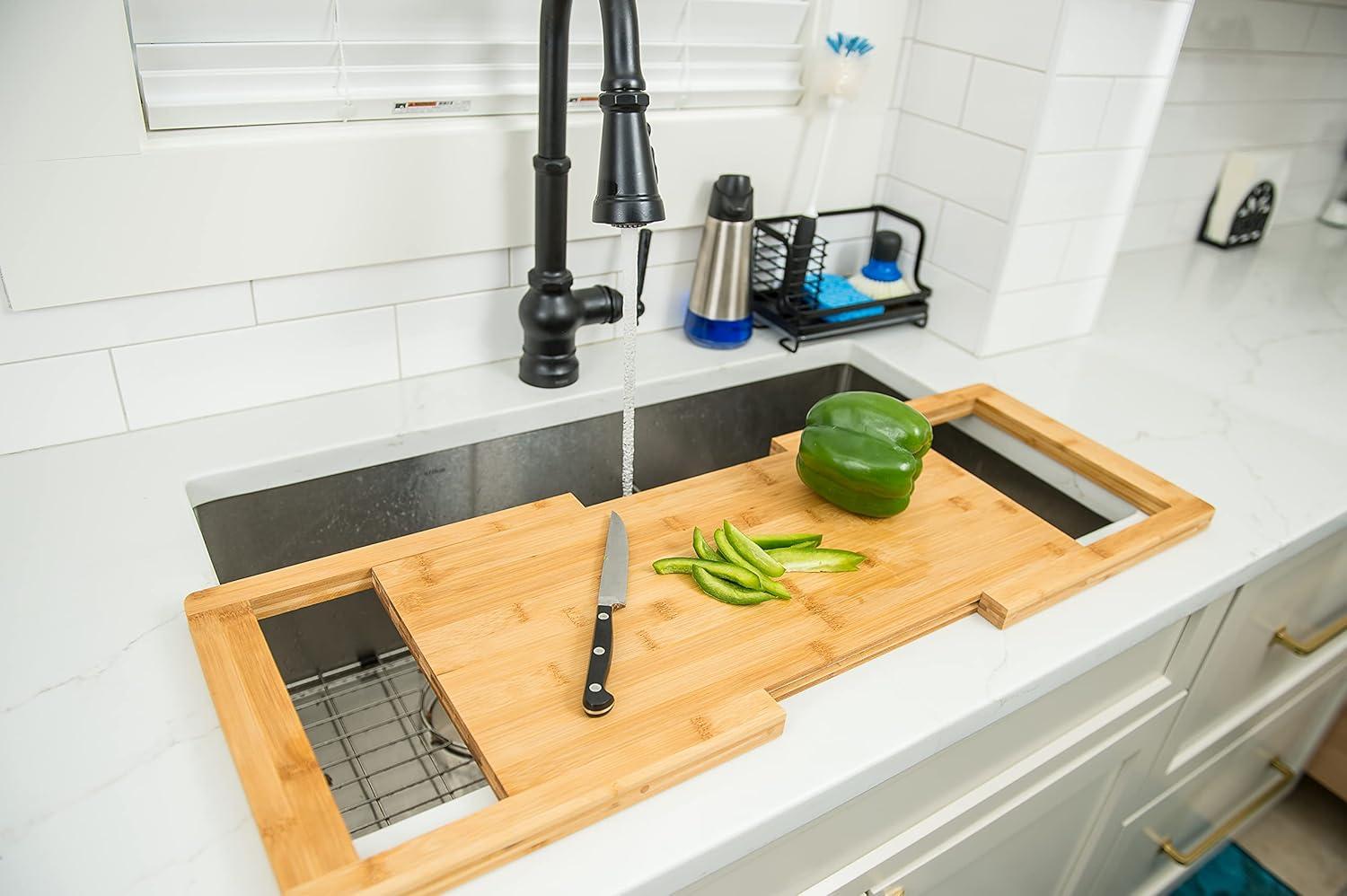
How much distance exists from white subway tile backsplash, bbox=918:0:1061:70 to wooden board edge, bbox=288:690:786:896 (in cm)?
95

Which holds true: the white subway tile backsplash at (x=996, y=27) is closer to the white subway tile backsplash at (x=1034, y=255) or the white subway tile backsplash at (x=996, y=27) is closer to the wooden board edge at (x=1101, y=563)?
the white subway tile backsplash at (x=1034, y=255)

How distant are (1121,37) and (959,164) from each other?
0.25 m

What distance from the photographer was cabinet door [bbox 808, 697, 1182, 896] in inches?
34.2

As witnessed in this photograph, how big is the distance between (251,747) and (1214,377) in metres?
1.35

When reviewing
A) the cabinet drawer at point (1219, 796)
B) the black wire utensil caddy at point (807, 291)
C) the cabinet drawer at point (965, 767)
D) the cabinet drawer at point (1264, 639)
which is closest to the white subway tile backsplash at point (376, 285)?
the black wire utensil caddy at point (807, 291)

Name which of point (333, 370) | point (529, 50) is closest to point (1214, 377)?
point (529, 50)

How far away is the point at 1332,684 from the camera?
Answer: 1.53 m

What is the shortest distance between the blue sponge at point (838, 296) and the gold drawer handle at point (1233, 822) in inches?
35.0

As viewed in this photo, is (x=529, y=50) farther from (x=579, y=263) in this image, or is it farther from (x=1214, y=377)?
(x=1214, y=377)

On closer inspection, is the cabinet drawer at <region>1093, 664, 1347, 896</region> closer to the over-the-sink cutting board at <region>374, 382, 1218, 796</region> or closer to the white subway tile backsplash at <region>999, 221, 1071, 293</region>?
the over-the-sink cutting board at <region>374, 382, 1218, 796</region>

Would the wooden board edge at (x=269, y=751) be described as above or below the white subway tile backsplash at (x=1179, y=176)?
below

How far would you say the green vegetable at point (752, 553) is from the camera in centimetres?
86

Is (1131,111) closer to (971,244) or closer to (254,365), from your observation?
(971,244)

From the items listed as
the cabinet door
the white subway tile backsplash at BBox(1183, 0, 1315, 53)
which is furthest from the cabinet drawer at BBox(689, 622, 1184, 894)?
the white subway tile backsplash at BBox(1183, 0, 1315, 53)
